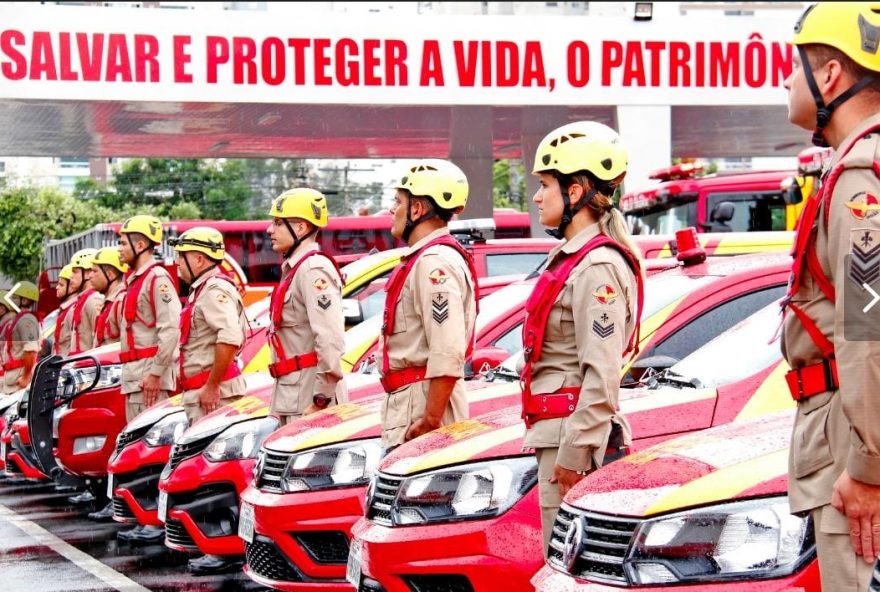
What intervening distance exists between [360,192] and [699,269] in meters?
16.6

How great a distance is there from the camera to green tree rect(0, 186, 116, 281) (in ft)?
50.9

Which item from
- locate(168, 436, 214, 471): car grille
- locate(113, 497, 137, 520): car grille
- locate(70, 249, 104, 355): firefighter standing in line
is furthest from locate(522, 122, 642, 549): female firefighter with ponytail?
locate(70, 249, 104, 355): firefighter standing in line

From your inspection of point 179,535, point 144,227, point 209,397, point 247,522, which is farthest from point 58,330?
point 247,522

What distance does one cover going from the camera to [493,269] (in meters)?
9.70

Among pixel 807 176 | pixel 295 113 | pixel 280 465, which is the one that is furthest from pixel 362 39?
pixel 280 465

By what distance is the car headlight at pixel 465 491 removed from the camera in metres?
4.72

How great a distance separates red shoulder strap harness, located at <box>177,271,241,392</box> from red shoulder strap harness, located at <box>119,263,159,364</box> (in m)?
1.45

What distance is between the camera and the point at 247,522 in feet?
20.6

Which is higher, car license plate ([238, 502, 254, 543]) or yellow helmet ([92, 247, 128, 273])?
yellow helmet ([92, 247, 128, 273])

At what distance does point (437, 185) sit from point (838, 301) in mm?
3330

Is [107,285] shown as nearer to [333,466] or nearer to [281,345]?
[281,345]

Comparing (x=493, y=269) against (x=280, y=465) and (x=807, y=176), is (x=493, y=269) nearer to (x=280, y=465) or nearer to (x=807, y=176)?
(x=280, y=465)

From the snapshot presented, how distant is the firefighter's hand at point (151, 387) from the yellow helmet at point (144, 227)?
3.71ft

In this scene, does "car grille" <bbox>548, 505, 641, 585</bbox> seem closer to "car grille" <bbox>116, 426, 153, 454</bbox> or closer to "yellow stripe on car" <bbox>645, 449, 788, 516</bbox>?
"yellow stripe on car" <bbox>645, 449, 788, 516</bbox>
